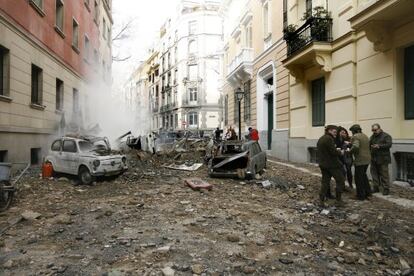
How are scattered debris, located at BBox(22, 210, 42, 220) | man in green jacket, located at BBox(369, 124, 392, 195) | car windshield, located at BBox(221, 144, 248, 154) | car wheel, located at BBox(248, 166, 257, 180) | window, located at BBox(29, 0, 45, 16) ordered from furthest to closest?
window, located at BBox(29, 0, 45, 16)
car windshield, located at BBox(221, 144, 248, 154)
car wheel, located at BBox(248, 166, 257, 180)
man in green jacket, located at BBox(369, 124, 392, 195)
scattered debris, located at BBox(22, 210, 42, 220)

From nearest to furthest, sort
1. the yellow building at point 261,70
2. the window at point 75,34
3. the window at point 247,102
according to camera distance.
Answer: the yellow building at point 261,70 → the window at point 75,34 → the window at point 247,102

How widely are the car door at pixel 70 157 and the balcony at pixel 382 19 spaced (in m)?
8.36

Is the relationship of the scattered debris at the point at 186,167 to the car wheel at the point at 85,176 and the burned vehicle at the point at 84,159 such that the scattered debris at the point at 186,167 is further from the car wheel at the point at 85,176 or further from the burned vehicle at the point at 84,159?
the car wheel at the point at 85,176

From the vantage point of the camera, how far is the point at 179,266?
4219 mm

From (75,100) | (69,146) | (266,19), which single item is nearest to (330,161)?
(69,146)

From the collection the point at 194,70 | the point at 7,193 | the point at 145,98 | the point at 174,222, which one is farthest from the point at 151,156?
the point at 145,98

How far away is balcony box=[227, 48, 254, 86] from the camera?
2053cm

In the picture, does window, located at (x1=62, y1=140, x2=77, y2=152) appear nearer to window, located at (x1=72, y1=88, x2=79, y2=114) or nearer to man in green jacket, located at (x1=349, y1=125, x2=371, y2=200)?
man in green jacket, located at (x1=349, y1=125, x2=371, y2=200)

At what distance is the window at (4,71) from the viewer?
416 inches

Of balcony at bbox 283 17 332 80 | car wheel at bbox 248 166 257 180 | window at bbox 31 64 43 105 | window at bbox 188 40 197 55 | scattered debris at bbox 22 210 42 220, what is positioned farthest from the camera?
window at bbox 188 40 197 55

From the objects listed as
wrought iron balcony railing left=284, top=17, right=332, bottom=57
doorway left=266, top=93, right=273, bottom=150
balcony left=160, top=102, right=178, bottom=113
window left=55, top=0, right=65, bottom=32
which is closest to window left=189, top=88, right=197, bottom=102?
balcony left=160, top=102, right=178, bottom=113

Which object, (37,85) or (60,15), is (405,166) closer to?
(37,85)

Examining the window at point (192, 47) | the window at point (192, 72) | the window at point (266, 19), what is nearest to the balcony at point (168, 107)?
the window at point (192, 72)

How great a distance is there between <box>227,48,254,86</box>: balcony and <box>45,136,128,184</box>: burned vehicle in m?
11.7
